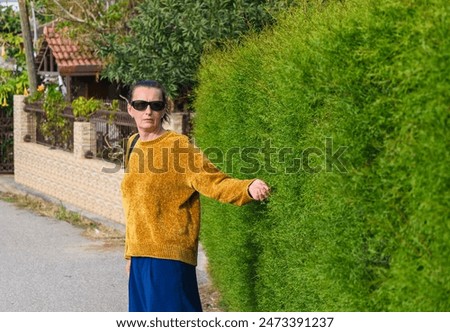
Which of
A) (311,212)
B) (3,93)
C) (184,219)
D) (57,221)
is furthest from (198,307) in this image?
(3,93)

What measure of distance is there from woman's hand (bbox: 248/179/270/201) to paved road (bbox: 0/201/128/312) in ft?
12.0

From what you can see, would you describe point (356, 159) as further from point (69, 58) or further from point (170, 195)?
point (69, 58)

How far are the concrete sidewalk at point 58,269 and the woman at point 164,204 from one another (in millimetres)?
3183

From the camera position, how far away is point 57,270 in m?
10.4

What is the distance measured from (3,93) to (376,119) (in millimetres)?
20465

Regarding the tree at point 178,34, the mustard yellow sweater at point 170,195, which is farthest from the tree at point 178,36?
the mustard yellow sweater at point 170,195

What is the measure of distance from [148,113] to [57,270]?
18.3ft

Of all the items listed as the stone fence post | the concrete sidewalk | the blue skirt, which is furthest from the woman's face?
the stone fence post

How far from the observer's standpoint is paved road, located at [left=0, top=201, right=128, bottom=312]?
28.5 feet

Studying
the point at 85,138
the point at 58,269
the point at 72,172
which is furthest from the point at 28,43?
the point at 58,269

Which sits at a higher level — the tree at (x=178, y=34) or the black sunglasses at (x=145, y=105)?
the black sunglasses at (x=145, y=105)

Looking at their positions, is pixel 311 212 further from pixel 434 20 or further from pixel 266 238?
pixel 434 20

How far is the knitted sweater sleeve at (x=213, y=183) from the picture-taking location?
16.5 feet

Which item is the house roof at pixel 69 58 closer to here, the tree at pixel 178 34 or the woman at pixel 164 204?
the tree at pixel 178 34
